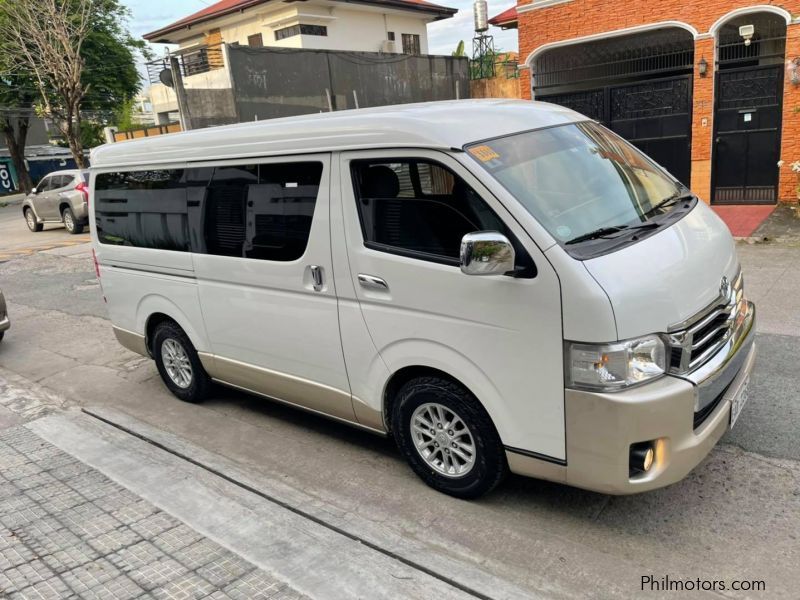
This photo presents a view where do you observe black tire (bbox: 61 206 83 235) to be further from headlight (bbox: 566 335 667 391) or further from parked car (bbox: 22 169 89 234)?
headlight (bbox: 566 335 667 391)

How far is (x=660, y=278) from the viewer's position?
2889mm

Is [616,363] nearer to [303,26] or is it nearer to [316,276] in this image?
[316,276]

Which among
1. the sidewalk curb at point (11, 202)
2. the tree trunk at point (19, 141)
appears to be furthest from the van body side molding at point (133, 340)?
the tree trunk at point (19, 141)

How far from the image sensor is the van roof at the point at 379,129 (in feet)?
10.8

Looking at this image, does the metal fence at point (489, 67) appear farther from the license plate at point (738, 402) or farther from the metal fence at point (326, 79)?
the license plate at point (738, 402)

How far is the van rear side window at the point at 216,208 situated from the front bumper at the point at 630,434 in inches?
75.4

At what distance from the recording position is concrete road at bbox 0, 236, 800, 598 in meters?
2.89

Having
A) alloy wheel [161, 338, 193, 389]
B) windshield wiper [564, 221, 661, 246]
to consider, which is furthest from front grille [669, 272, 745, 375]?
alloy wheel [161, 338, 193, 389]

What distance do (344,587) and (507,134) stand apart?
2.44 meters

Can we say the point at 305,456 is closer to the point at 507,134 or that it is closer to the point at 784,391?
the point at 507,134

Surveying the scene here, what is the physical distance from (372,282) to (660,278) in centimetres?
147

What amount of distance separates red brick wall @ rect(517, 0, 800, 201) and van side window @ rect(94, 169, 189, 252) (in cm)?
1073

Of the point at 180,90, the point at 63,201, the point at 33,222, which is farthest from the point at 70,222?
the point at 180,90

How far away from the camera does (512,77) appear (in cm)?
2161
